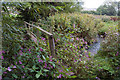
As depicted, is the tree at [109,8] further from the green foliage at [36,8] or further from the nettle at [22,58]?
the nettle at [22,58]

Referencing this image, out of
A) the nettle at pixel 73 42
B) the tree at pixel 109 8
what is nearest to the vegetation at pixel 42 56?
the nettle at pixel 73 42

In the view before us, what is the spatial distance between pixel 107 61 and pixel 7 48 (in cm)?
200

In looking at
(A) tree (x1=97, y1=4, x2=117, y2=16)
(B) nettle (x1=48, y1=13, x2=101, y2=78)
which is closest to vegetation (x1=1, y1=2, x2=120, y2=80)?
(B) nettle (x1=48, y1=13, x2=101, y2=78)

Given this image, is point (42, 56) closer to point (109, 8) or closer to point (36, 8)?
point (36, 8)

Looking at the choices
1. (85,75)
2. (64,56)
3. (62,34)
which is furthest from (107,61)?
(62,34)

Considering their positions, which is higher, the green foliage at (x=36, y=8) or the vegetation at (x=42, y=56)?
the green foliage at (x=36, y=8)

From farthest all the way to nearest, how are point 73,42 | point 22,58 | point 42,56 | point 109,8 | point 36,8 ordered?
point 73,42 → point 36,8 → point 109,8 → point 42,56 → point 22,58

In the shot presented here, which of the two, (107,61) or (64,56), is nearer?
(107,61)

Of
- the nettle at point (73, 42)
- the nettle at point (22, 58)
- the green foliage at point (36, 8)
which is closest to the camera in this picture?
the nettle at point (22, 58)

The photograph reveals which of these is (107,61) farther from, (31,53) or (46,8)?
(46,8)

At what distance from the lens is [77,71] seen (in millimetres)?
2256

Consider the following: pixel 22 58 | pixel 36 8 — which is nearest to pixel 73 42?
pixel 36 8

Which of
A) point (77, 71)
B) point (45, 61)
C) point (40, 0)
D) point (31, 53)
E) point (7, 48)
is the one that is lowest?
point (77, 71)

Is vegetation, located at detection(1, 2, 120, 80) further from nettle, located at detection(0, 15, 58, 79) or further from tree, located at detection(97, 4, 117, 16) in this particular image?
tree, located at detection(97, 4, 117, 16)
